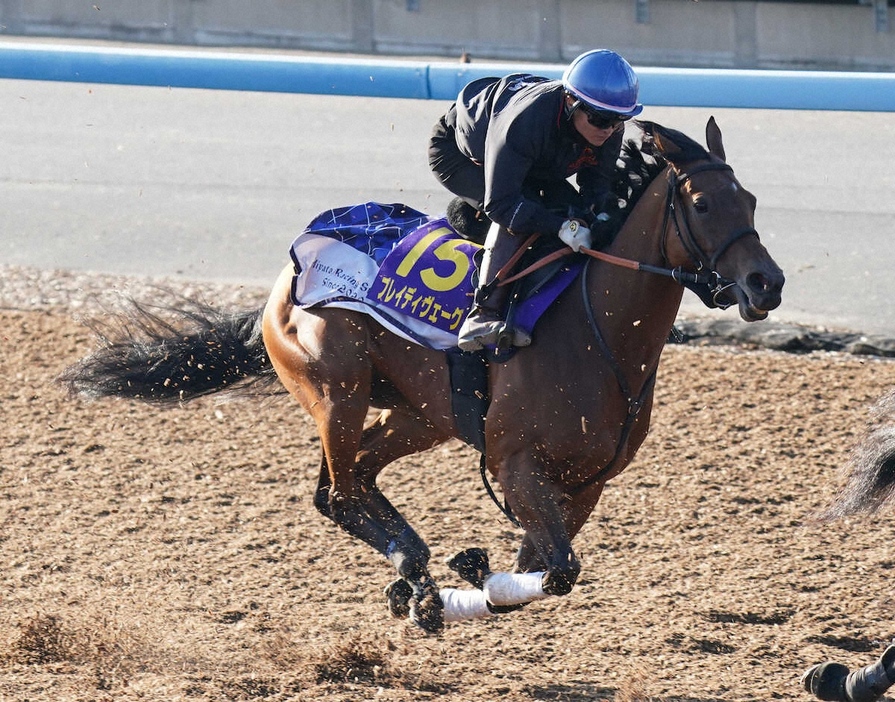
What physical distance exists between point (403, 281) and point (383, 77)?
3327mm

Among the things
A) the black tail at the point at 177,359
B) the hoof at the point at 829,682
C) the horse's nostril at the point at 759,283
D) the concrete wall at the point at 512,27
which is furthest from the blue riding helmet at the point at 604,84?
the concrete wall at the point at 512,27

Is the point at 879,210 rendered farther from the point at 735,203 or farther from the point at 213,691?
the point at 213,691

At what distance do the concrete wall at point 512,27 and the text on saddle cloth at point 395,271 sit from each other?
30.2ft

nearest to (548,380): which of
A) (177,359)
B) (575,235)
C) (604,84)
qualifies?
(575,235)

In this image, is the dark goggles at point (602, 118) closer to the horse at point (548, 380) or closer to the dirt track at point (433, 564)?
the horse at point (548, 380)

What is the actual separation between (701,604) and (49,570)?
2539mm

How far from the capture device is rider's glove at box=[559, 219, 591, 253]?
160 inches

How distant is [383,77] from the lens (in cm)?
765

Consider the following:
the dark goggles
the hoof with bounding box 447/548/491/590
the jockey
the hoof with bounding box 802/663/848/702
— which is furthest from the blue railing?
the hoof with bounding box 802/663/848/702

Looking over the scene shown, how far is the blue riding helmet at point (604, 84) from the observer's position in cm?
394

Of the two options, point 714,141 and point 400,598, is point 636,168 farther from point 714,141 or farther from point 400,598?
point 400,598

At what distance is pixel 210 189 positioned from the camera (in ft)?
34.2

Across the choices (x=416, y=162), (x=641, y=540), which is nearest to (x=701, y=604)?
(x=641, y=540)

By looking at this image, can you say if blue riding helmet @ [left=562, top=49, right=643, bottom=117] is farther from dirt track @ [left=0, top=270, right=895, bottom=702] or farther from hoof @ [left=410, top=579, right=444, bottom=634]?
dirt track @ [left=0, top=270, right=895, bottom=702]
